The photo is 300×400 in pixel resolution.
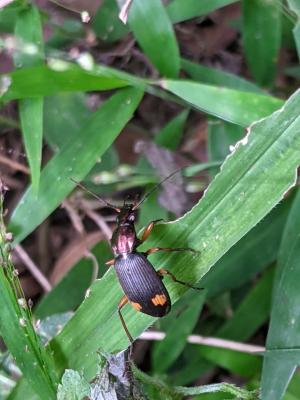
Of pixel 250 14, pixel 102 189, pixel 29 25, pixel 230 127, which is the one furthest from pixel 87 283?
pixel 250 14

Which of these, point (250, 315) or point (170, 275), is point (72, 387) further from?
point (250, 315)

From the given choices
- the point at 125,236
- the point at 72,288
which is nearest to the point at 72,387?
the point at 125,236

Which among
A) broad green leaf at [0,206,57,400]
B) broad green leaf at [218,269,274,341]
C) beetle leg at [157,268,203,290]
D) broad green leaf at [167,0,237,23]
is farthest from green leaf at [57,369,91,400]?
broad green leaf at [167,0,237,23]

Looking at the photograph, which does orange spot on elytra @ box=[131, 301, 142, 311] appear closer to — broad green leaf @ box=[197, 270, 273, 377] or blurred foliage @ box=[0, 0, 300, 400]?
blurred foliage @ box=[0, 0, 300, 400]

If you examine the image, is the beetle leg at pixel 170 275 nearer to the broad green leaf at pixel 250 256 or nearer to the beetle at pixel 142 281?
the beetle at pixel 142 281

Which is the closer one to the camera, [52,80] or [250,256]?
[52,80]

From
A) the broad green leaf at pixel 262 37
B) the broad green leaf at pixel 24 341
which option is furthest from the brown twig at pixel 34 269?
the broad green leaf at pixel 262 37
